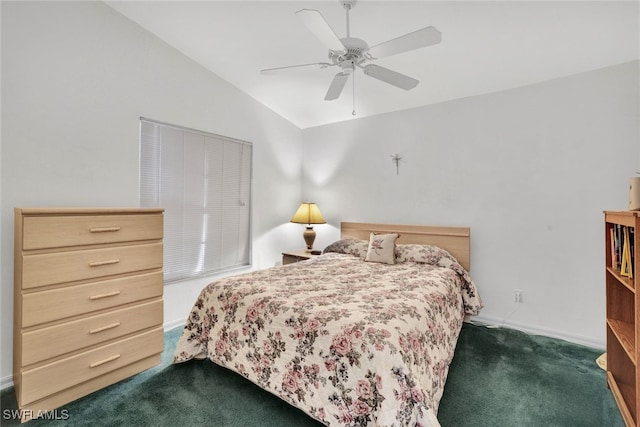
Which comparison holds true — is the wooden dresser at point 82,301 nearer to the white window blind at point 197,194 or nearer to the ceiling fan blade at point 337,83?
the white window blind at point 197,194

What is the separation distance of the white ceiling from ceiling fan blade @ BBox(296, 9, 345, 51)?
48 cm

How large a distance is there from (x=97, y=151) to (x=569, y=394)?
3697mm

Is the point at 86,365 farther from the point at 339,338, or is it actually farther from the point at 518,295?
the point at 518,295

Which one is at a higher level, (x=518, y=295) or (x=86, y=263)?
(x=86, y=263)

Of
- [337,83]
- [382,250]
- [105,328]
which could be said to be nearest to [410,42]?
[337,83]

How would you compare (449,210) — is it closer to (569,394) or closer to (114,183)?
(569,394)

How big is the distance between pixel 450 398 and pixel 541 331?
1.54 m

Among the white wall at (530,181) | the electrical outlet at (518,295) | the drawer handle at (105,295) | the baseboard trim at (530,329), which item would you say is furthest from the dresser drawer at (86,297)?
the electrical outlet at (518,295)

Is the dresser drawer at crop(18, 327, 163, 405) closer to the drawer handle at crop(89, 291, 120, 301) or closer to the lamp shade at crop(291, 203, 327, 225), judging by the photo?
the drawer handle at crop(89, 291, 120, 301)

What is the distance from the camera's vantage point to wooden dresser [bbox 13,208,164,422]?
1.74 meters

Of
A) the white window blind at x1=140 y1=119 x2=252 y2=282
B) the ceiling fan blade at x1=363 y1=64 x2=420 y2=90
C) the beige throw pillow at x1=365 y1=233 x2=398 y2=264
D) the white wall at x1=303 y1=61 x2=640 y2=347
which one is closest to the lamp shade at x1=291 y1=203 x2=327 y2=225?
the white window blind at x1=140 y1=119 x2=252 y2=282

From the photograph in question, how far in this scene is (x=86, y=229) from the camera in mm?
1949

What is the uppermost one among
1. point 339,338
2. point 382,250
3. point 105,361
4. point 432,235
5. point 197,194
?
point 197,194

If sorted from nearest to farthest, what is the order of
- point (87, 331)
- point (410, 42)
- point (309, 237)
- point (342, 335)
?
point (342, 335)
point (410, 42)
point (87, 331)
point (309, 237)
